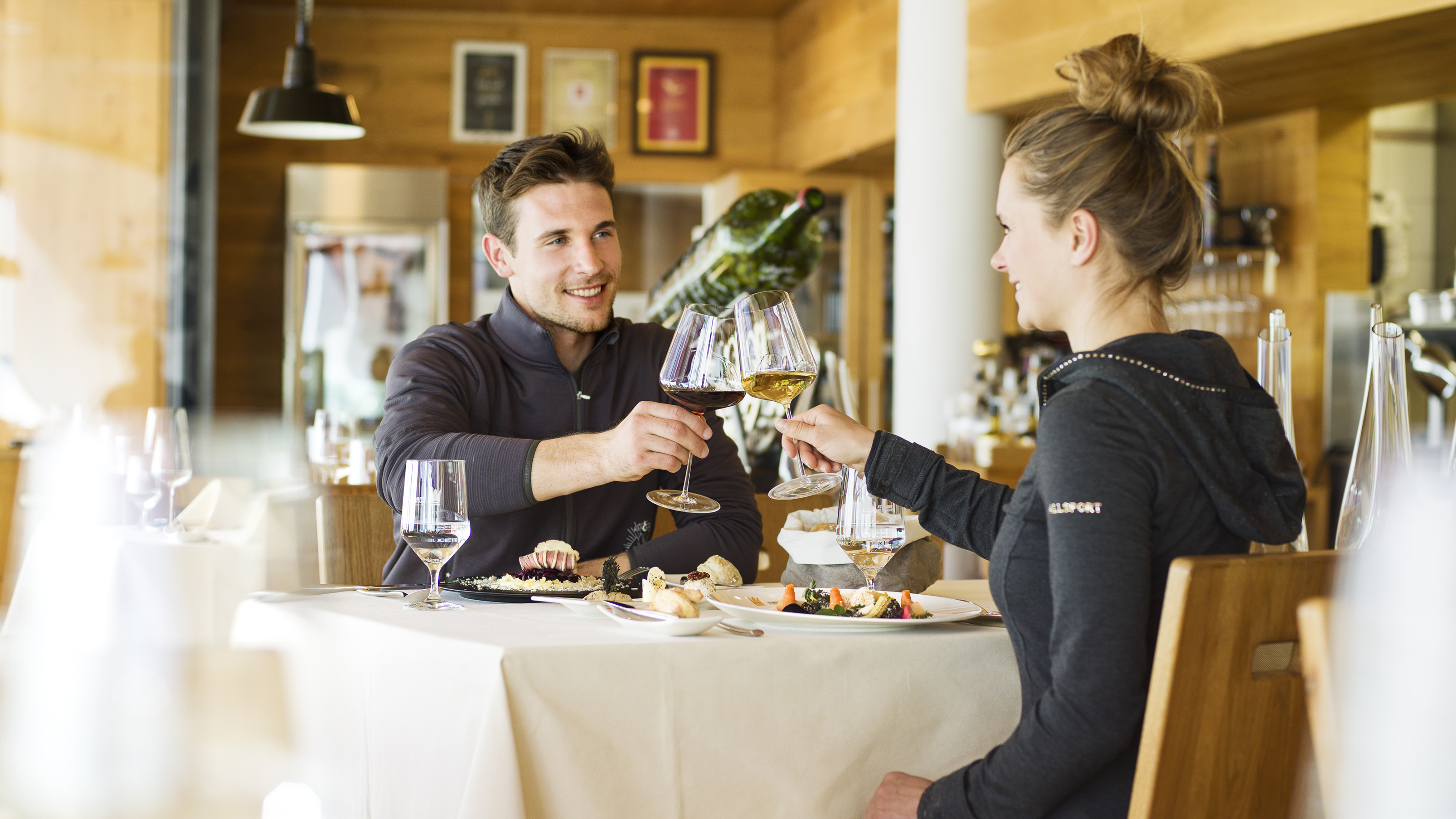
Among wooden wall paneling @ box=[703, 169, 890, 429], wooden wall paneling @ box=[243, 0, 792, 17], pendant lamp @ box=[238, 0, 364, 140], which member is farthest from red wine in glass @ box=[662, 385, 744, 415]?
wooden wall paneling @ box=[243, 0, 792, 17]

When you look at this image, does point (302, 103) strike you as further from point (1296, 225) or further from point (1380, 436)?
point (1296, 225)

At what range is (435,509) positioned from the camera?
50.6 inches

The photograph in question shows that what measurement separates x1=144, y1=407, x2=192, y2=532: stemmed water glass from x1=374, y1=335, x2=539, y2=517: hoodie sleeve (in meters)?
0.63

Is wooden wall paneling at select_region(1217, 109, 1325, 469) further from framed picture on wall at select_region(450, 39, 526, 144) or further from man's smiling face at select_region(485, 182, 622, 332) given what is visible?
man's smiling face at select_region(485, 182, 622, 332)

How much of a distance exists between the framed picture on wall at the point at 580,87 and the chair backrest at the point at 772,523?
13.8ft

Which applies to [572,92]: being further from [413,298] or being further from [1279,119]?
[1279,119]

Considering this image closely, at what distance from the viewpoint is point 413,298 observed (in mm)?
5613

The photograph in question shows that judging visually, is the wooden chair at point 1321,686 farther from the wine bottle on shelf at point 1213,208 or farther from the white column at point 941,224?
the wine bottle on shelf at point 1213,208

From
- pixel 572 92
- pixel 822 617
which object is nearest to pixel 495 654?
pixel 822 617

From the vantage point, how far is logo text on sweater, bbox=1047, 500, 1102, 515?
104cm

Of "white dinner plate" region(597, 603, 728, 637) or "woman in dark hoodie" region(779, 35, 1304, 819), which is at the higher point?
"woman in dark hoodie" region(779, 35, 1304, 819)

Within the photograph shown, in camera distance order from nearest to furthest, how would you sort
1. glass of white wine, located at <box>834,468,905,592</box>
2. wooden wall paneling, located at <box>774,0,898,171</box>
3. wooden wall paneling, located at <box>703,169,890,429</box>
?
1. glass of white wine, located at <box>834,468,905,592</box>
2. wooden wall paneling, located at <box>774,0,898,171</box>
3. wooden wall paneling, located at <box>703,169,890,429</box>

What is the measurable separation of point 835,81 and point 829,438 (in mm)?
4429

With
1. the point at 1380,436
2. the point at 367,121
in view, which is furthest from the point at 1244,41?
the point at 367,121
